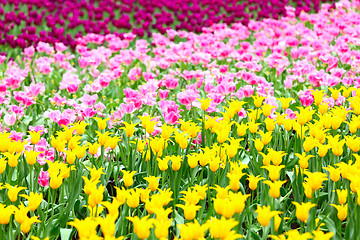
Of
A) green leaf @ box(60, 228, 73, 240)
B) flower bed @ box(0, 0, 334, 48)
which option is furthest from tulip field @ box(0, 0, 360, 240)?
flower bed @ box(0, 0, 334, 48)

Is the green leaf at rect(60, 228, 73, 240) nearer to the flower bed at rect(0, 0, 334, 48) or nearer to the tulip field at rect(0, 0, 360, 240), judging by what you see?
the tulip field at rect(0, 0, 360, 240)

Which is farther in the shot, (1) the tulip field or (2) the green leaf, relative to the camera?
(2) the green leaf

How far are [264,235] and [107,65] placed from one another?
4395 mm

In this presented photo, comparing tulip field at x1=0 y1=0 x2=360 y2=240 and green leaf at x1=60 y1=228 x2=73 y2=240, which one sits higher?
tulip field at x1=0 y1=0 x2=360 y2=240

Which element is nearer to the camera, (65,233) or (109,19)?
(65,233)

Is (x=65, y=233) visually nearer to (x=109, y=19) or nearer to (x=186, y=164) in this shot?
(x=186, y=164)

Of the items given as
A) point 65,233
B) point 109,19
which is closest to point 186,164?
point 65,233

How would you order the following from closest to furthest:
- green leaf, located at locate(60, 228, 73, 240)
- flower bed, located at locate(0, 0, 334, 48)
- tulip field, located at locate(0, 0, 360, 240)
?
1. tulip field, located at locate(0, 0, 360, 240)
2. green leaf, located at locate(60, 228, 73, 240)
3. flower bed, located at locate(0, 0, 334, 48)

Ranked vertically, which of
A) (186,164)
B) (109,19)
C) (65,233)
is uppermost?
(109,19)

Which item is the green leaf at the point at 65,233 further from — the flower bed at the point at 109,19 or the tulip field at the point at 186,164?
the flower bed at the point at 109,19

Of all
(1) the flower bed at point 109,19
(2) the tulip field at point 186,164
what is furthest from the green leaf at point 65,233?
(1) the flower bed at point 109,19

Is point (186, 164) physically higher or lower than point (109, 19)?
lower

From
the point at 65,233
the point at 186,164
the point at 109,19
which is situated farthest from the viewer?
the point at 109,19

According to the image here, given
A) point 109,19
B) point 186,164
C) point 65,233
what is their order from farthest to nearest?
point 109,19 → point 186,164 → point 65,233
